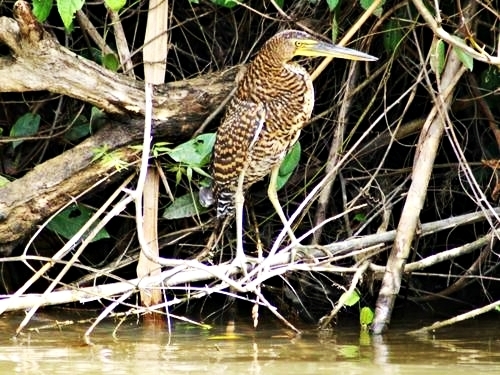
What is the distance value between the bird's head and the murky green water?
3.78ft

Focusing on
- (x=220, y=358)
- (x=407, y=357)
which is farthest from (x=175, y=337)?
(x=407, y=357)

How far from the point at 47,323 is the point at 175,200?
779 mm

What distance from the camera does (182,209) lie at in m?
4.89

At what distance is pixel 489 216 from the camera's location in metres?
4.55

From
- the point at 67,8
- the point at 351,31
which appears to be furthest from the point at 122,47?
the point at 351,31

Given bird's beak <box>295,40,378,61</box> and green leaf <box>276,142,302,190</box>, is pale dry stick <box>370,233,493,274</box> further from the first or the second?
bird's beak <box>295,40,378,61</box>

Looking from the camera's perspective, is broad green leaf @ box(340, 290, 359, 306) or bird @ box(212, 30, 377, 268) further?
bird @ box(212, 30, 377, 268)

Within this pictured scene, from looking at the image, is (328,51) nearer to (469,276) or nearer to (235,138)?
(235,138)

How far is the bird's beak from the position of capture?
454cm

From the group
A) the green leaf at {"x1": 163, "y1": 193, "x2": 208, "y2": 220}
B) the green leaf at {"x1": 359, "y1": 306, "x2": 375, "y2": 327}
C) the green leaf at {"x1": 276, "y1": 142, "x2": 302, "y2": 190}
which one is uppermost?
the green leaf at {"x1": 276, "y1": 142, "x2": 302, "y2": 190}

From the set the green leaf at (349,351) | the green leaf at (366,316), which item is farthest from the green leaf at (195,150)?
the green leaf at (349,351)

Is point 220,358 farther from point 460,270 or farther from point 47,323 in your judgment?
point 460,270

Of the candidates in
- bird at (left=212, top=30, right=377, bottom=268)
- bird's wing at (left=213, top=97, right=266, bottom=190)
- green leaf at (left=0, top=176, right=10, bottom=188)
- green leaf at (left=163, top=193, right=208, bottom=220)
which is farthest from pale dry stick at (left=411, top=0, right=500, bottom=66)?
green leaf at (left=0, top=176, right=10, bottom=188)

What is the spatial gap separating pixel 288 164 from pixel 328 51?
1.89 feet
